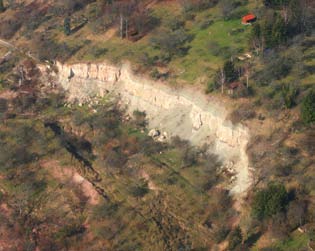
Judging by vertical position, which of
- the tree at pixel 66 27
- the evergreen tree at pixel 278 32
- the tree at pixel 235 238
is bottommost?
the tree at pixel 235 238

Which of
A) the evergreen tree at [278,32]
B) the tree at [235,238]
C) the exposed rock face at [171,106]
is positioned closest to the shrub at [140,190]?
the exposed rock face at [171,106]

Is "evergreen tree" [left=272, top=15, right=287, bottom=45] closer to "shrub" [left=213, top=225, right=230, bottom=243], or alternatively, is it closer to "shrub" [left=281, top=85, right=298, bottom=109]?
"shrub" [left=281, top=85, right=298, bottom=109]

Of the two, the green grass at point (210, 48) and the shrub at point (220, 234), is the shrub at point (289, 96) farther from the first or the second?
the shrub at point (220, 234)

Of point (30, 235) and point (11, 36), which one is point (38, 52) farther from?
point (30, 235)

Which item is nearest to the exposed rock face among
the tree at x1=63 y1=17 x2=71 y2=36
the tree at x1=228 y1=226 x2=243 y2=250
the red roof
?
the tree at x1=228 y1=226 x2=243 y2=250

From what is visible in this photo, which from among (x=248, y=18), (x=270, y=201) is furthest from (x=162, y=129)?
(x=248, y=18)

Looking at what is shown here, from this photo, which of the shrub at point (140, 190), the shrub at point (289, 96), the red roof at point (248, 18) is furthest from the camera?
the red roof at point (248, 18)

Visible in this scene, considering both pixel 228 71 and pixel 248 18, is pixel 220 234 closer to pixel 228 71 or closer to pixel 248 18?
pixel 228 71
